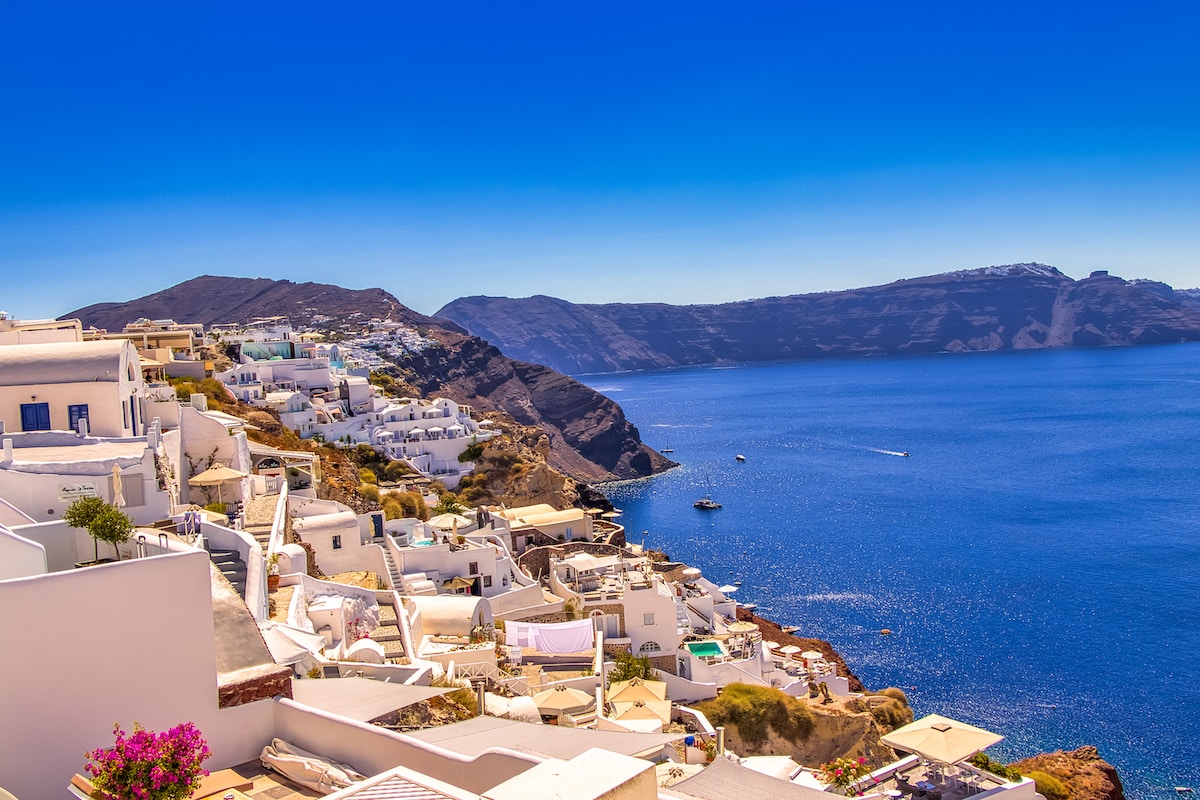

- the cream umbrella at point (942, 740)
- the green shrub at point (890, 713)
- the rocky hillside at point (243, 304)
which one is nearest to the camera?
the cream umbrella at point (942, 740)

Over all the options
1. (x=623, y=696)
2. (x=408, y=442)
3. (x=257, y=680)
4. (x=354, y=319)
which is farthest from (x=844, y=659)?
(x=354, y=319)

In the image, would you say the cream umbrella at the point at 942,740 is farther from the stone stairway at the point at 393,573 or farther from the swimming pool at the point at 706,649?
the stone stairway at the point at 393,573

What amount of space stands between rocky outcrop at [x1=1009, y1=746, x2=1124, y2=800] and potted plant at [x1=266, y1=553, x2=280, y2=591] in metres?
18.0

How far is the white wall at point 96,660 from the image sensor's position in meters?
6.52

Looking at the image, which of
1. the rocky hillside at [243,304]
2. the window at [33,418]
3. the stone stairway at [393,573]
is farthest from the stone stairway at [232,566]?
the rocky hillside at [243,304]

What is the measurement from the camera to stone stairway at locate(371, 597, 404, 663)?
16953 mm

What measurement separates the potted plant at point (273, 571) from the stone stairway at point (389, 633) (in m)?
2.13

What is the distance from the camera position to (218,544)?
1449 centimetres

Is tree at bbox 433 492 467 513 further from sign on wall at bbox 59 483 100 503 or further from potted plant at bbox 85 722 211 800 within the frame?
potted plant at bbox 85 722 211 800

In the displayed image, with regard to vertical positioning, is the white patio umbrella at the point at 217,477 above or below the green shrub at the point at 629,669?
above

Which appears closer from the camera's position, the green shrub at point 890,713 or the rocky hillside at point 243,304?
the green shrub at point 890,713

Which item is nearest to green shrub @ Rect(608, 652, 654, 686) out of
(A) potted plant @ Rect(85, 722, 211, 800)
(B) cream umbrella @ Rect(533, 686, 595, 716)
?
(B) cream umbrella @ Rect(533, 686, 595, 716)

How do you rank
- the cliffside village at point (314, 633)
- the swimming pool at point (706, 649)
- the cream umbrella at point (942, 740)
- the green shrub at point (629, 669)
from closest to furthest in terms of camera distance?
the cliffside village at point (314, 633) < the cream umbrella at point (942, 740) < the green shrub at point (629, 669) < the swimming pool at point (706, 649)

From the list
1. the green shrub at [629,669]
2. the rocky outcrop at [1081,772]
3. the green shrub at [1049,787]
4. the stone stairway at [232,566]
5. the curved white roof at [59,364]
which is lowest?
the rocky outcrop at [1081,772]
